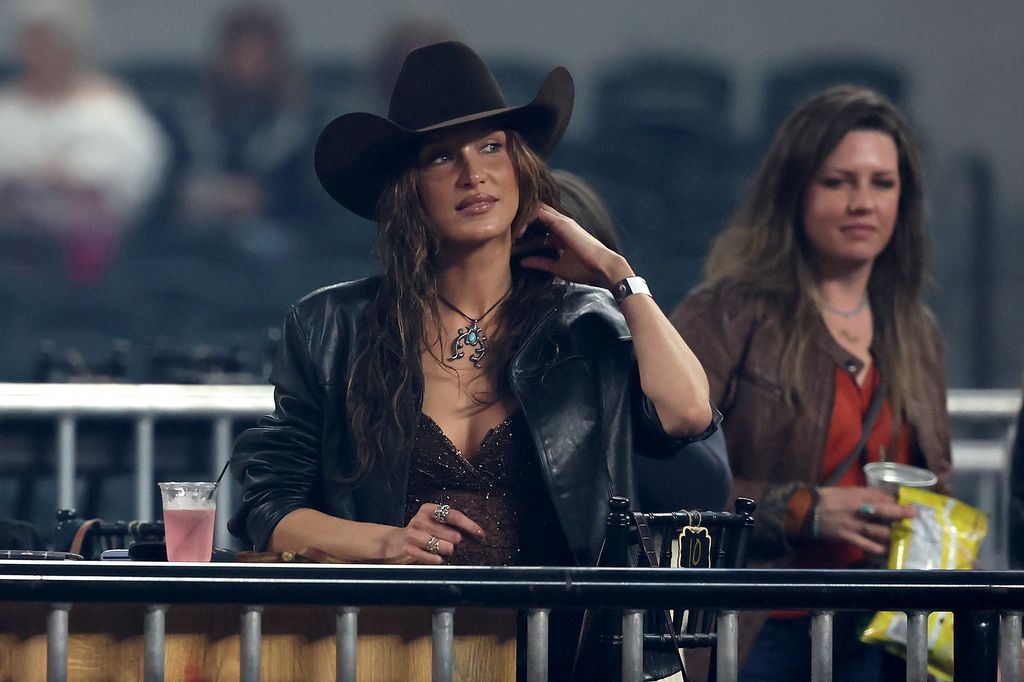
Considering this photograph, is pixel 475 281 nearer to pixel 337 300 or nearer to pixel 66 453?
pixel 337 300

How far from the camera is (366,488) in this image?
205 cm

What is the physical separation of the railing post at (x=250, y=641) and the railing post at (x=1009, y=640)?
75cm

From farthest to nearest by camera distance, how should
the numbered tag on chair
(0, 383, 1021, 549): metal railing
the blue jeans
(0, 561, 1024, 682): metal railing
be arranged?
(0, 383, 1021, 549): metal railing
the blue jeans
the numbered tag on chair
(0, 561, 1024, 682): metal railing

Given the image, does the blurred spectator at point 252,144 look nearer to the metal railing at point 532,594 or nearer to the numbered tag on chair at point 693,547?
the numbered tag on chair at point 693,547

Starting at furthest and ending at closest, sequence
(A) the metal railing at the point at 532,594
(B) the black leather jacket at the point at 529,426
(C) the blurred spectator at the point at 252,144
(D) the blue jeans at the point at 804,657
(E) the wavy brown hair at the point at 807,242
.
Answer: (C) the blurred spectator at the point at 252,144 < (E) the wavy brown hair at the point at 807,242 < (D) the blue jeans at the point at 804,657 < (B) the black leather jacket at the point at 529,426 < (A) the metal railing at the point at 532,594

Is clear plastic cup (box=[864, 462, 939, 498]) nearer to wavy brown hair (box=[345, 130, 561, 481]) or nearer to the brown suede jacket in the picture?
the brown suede jacket

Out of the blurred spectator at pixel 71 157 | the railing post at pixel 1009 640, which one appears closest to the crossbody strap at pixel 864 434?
the railing post at pixel 1009 640

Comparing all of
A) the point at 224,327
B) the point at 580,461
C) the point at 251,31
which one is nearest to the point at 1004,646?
the point at 580,461

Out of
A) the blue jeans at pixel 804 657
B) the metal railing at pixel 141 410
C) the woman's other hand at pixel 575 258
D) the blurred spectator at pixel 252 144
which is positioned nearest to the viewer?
the woman's other hand at pixel 575 258

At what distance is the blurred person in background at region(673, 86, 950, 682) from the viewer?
243 cm

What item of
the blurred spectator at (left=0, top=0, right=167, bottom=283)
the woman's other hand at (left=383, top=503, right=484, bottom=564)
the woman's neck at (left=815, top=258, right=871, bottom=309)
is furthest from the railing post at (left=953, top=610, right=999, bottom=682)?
the blurred spectator at (left=0, top=0, right=167, bottom=283)

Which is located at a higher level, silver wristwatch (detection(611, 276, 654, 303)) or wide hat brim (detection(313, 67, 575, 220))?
wide hat brim (detection(313, 67, 575, 220))

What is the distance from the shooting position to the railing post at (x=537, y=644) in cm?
144

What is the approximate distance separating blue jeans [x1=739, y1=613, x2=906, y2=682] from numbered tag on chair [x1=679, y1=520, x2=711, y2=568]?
0.67m
